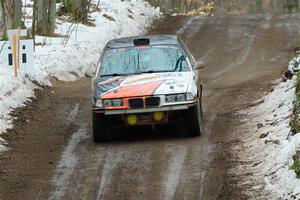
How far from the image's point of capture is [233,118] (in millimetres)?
12328

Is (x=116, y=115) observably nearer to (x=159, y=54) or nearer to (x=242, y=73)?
(x=159, y=54)

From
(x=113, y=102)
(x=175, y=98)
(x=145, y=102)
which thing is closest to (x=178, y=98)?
(x=175, y=98)

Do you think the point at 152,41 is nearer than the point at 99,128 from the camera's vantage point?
No

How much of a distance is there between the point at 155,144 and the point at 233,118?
7.29ft

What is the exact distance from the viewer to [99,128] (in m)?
10.8

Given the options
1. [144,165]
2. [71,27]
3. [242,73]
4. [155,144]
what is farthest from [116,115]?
[71,27]

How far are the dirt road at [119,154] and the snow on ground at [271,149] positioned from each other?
24cm

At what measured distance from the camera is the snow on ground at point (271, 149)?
25.8 feet

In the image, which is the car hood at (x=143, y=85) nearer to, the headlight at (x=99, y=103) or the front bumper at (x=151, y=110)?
the headlight at (x=99, y=103)

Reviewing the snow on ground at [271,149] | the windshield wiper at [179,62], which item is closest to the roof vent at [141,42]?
the windshield wiper at [179,62]

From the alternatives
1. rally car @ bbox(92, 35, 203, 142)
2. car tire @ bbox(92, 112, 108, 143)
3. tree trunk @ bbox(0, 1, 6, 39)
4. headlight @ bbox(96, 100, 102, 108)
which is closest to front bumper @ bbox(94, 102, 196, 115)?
rally car @ bbox(92, 35, 203, 142)

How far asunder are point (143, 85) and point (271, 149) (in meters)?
2.48

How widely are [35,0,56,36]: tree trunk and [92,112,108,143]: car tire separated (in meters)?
12.3

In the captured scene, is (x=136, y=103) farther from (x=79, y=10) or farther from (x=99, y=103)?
(x=79, y=10)
